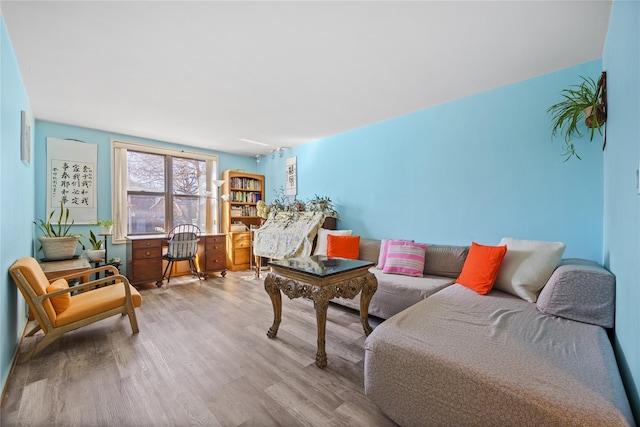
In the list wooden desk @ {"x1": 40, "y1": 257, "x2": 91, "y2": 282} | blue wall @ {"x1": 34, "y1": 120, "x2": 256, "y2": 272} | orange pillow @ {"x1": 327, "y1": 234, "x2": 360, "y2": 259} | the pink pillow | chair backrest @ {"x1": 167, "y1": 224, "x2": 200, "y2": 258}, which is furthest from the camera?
chair backrest @ {"x1": 167, "y1": 224, "x2": 200, "y2": 258}

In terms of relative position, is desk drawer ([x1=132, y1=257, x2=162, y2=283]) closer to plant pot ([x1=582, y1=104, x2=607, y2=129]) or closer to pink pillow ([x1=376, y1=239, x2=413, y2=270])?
pink pillow ([x1=376, y1=239, x2=413, y2=270])

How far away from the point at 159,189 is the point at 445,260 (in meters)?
4.95

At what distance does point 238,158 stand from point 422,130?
406 centimetres

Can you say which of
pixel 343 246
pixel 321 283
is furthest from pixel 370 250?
pixel 321 283

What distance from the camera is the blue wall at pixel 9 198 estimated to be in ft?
5.70

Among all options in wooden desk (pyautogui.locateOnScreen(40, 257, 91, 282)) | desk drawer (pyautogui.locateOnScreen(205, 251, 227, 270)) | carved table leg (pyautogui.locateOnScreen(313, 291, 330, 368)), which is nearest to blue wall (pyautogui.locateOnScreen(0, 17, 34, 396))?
wooden desk (pyautogui.locateOnScreen(40, 257, 91, 282))

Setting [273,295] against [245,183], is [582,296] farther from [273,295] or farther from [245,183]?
[245,183]

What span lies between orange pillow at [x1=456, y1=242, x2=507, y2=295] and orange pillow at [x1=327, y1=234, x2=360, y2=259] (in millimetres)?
1361

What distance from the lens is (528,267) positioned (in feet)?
7.00

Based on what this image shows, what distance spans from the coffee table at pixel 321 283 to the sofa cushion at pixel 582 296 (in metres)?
1.28

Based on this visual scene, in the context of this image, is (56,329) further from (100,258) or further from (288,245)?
(288,245)

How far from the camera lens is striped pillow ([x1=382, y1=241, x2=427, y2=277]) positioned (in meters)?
2.89

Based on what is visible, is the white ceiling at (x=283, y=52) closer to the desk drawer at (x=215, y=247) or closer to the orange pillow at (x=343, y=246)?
the orange pillow at (x=343, y=246)

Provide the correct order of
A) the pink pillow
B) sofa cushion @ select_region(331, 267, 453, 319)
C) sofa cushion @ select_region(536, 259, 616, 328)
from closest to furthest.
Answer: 1. sofa cushion @ select_region(536, 259, 616, 328)
2. sofa cushion @ select_region(331, 267, 453, 319)
3. the pink pillow
